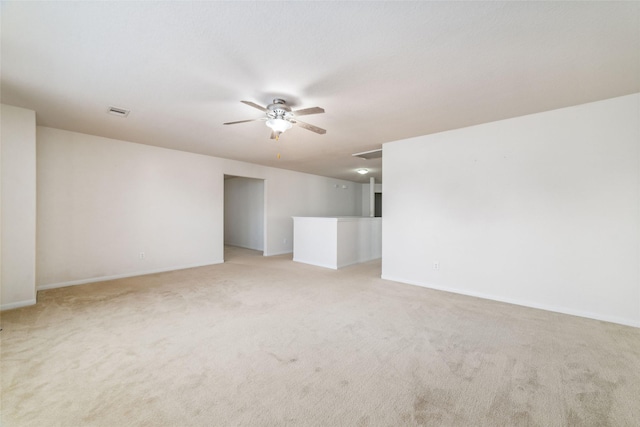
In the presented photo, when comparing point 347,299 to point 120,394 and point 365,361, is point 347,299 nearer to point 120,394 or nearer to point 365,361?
point 365,361

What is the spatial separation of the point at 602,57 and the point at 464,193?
194 centimetres

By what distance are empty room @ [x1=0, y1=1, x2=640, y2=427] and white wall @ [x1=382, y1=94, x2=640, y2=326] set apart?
2 cm

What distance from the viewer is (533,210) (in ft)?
10.5

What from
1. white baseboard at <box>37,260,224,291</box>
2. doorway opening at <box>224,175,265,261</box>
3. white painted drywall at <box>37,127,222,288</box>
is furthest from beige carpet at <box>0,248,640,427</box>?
doorway opening at <box>224,175,265,261</box>

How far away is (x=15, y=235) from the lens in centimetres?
307

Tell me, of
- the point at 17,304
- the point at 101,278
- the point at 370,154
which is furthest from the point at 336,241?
the point at 17,304

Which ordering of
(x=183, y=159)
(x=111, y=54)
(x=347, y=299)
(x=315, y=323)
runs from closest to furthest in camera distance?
(x=111, y=54) < (x=315, y=323) < (x=347, y=299) < (x=183, y=159)

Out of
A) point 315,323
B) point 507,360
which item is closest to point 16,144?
point 315,323

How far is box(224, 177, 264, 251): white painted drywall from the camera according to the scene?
7.59 meters

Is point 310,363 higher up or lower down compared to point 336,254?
lower down

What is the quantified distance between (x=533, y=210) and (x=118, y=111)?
5176 millimetres

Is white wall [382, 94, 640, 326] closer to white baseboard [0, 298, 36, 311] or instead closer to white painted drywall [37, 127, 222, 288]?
white painted drywall [37, 127, 222, 288]

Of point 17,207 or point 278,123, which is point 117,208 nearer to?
point 17,207

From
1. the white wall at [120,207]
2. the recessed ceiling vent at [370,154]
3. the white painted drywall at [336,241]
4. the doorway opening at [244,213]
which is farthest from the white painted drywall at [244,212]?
the recessed ceiling vent at [370,154]
